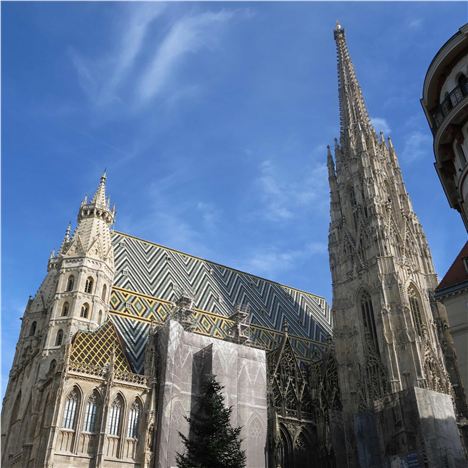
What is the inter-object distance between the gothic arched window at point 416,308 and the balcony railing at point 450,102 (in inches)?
701

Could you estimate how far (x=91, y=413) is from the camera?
2086cm

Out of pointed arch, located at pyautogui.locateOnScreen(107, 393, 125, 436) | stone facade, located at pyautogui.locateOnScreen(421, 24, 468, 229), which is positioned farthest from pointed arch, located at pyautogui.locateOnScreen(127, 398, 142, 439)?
stone facade, located at pyautogui.locateOnScreen(421, 24, 468, 229)

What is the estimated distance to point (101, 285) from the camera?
26562mm

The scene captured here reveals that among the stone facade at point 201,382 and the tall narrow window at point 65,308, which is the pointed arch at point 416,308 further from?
the tall narrow window at point 65,308

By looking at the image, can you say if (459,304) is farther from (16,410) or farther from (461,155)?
(16,410)

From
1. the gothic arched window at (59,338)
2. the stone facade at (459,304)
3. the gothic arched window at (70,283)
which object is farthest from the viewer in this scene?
the gothic arched window at (70,283)

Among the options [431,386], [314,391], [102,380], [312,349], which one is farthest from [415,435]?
[102,380]

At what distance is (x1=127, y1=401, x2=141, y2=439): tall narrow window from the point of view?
69.7 ft

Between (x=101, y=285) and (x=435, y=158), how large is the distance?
1803 cm

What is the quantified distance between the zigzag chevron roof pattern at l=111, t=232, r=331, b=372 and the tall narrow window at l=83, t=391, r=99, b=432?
128 inches

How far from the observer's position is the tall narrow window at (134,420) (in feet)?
69.7

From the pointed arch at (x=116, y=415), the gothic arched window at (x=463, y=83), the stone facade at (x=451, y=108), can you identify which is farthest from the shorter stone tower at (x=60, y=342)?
the gothic arched window at (x=463, y=83)

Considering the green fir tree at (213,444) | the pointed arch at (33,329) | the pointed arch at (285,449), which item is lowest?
the green fir tree at (213,444)

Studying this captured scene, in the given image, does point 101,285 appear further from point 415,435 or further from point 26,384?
point 415,435
